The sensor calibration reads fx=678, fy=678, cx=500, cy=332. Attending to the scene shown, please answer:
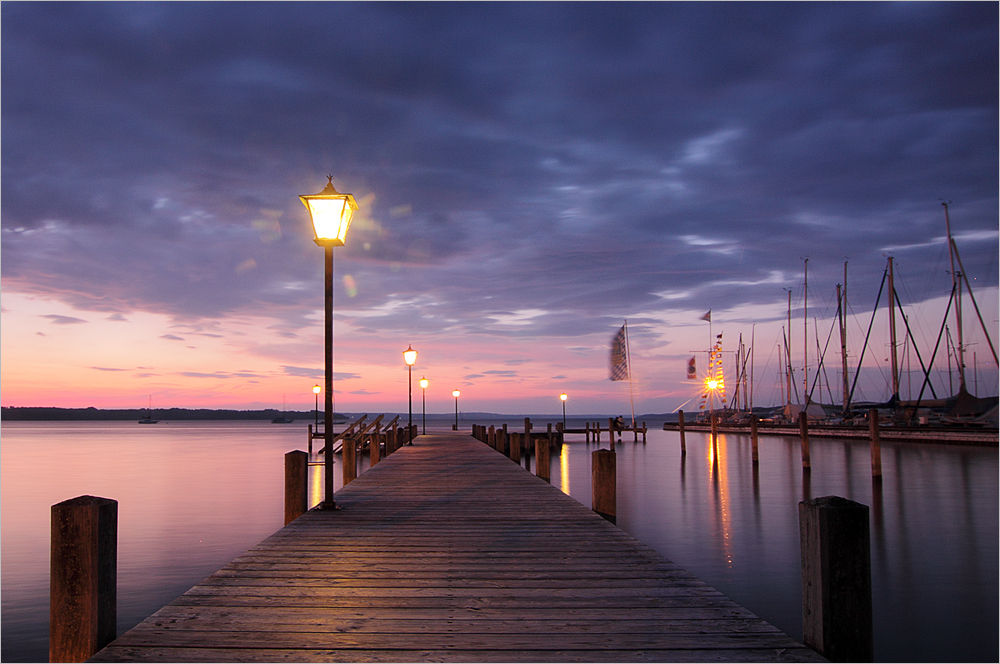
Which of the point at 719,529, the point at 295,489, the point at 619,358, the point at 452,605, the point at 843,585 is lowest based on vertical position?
the point at 719,529

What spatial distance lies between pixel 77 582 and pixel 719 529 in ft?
56.8

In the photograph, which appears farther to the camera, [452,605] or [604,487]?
[604,487]

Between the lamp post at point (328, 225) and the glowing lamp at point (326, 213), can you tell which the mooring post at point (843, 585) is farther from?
the glowing lamp at point (326, 213)

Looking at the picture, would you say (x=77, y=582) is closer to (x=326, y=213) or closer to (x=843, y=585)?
(x=843, y=585)

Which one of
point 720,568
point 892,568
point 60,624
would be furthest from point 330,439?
point 892,568

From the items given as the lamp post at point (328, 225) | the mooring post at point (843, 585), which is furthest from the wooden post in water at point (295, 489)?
the mooring post at point (843, 585)

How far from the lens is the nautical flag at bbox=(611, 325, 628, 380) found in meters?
57.0

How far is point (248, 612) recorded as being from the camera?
189 inches

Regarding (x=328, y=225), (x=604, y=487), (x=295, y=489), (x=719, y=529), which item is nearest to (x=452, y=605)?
(x=295, y=489)

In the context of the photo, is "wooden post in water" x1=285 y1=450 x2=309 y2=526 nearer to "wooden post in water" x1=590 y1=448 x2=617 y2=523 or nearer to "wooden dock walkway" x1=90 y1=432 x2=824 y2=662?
"wooden dock walkway" x1=90 y1=432 x2=824 y2=662

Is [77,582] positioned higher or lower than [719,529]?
higher

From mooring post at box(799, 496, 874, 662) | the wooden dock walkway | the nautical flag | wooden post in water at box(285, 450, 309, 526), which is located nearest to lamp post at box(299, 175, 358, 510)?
wooden post in water at box(285, 450, 309, 526)

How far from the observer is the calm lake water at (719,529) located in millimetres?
10688

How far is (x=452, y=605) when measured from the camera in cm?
498
